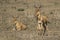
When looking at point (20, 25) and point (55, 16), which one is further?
point (55, 16)

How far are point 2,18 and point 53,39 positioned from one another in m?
6.16

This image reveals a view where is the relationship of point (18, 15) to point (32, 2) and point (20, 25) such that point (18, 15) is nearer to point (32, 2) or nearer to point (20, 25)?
point (20, 25)

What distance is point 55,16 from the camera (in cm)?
1850

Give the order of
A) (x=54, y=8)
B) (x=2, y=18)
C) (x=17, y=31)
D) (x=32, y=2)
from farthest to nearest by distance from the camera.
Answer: (x=32, y=2) → (x=54, y=8) → (x=2, y=18) → (x=17, y=31)

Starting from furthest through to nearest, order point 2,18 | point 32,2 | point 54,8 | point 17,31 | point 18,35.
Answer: point 32,2
point 54,8
point 2,18
point 17,31
point 18,35

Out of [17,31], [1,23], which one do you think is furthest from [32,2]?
[17,31]

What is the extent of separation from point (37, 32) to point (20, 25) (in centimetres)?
155

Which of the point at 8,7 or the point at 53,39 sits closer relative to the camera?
the point at 53,39

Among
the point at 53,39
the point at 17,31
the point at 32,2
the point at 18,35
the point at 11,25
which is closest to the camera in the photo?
the point at 53,39

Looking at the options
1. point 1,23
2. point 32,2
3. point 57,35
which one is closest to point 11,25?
point 1,23

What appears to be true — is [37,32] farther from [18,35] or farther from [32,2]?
[32,2]

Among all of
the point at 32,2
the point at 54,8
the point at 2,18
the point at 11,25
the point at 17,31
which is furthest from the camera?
the point at 32,2

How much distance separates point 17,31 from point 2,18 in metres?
3.70

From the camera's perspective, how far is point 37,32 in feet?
45.5
